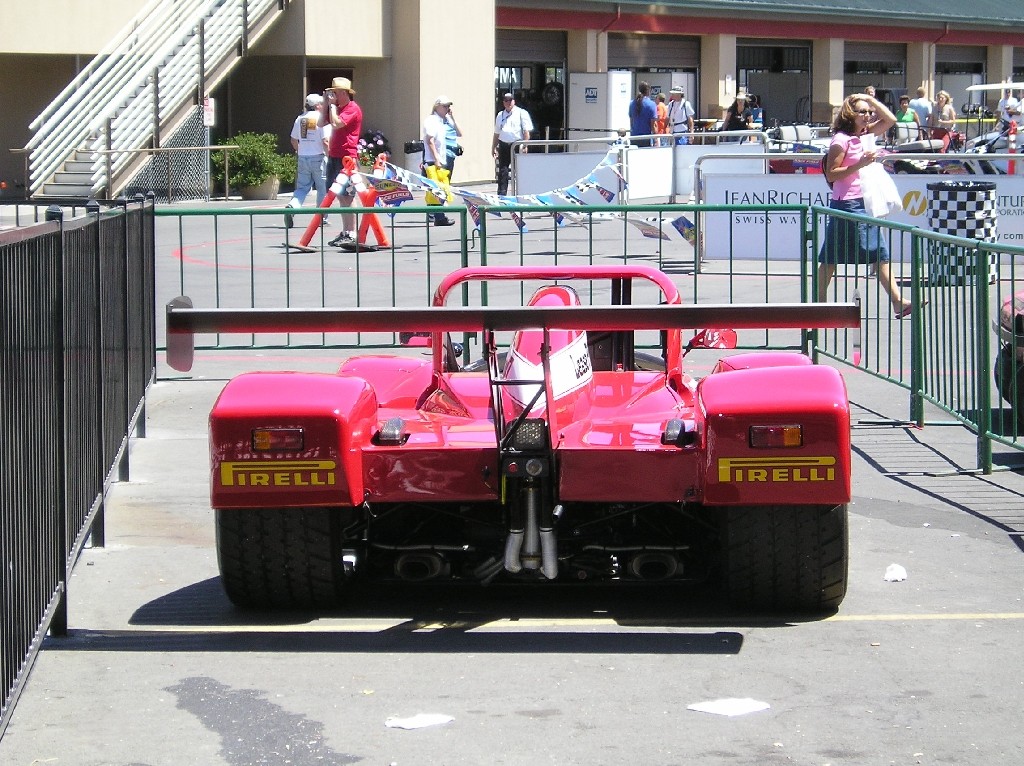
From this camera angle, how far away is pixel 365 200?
63.0ft

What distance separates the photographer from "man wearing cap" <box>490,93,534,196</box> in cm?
2472

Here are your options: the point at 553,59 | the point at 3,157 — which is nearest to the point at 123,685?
the point at 3,157

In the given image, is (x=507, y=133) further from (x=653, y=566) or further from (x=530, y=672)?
(x=530, y=672)

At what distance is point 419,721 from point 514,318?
1.32 meters

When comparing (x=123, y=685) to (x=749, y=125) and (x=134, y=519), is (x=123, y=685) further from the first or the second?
(x=749, y=125)

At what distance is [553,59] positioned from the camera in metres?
38.8

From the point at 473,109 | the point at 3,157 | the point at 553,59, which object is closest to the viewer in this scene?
the point at 3,157

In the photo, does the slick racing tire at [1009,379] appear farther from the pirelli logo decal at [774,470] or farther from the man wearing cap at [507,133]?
the man wearing cap at [507,133]

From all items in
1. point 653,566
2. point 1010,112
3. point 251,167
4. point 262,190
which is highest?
point 1010,112

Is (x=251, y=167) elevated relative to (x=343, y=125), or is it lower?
elevated

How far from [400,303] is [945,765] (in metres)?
9.90

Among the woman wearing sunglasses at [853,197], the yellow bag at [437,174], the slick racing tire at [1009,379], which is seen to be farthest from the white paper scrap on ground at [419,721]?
the yellow bag at [437,174]

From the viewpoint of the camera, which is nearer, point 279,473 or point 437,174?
point 279,473

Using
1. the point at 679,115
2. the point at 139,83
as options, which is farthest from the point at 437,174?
the point at 679,115
